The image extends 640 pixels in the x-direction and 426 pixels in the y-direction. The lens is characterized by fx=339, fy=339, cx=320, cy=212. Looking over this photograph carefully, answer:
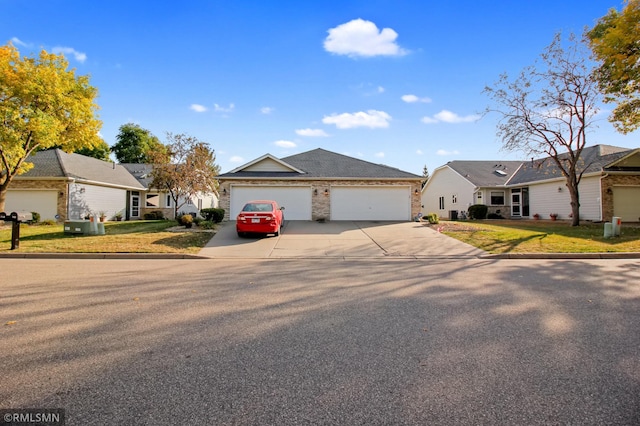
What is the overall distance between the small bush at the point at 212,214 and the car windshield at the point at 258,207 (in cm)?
435

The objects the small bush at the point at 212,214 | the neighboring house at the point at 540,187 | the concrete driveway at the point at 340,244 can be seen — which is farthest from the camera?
the neighboring house at the point at 540,187

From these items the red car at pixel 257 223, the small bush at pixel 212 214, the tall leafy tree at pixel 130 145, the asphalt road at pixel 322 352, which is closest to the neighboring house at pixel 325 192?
the small bush at pixel 212 214

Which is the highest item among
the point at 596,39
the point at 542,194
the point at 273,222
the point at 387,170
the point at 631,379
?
the point at 596,39

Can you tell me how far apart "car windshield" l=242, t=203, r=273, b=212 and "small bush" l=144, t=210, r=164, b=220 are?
1674 cm

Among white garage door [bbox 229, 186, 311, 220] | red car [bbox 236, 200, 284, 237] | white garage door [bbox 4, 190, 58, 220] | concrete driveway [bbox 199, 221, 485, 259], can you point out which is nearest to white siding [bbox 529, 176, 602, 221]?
concrete driveway [bbox 199, 221, 485, 259]

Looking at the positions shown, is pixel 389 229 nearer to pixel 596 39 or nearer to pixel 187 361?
pixel 596 39

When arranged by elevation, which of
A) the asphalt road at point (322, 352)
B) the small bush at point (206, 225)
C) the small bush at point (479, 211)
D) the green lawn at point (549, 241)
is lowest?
the asphalt road at point (322, 352)

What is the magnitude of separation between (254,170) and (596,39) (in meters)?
18.7

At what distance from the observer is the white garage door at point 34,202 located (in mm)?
21062

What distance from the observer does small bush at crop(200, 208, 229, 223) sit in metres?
18.4

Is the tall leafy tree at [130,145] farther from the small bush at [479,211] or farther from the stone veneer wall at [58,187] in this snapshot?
the small bush at [479,211]

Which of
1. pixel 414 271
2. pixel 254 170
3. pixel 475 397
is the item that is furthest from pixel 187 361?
pixel 254 170

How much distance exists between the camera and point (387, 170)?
74.0ft

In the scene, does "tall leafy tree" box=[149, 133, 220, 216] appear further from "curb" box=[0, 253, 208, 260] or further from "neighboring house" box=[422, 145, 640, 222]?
"neighboring house" box=[422, 145, 640, 222]
